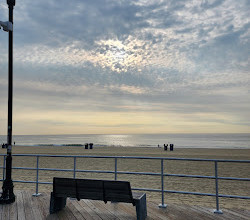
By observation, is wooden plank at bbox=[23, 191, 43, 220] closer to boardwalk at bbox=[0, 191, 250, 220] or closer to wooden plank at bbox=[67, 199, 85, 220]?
boardwalk at bbox=[0, 191, 250, 220]

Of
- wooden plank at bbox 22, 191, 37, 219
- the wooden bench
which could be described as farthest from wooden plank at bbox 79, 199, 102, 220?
wooden plank at bbox 22, 191, 37, 219

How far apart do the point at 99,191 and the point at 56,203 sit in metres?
1.25

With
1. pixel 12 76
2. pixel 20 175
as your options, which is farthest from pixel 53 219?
pixel 20 175

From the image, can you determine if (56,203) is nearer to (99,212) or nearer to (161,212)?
(99,212)

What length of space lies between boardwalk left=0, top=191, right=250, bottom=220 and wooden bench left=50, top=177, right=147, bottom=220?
354 millimetres

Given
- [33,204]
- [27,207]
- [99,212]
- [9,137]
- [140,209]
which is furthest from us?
[9,137]

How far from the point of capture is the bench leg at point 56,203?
5.36 metres

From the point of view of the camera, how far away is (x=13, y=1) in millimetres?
6621

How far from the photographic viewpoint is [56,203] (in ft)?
17.9

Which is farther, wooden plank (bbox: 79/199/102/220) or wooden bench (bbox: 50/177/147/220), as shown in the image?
wooden plank (bbox: 79/199/102/220)

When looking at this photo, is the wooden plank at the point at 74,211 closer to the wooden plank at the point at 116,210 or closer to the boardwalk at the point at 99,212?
the boardwalk at the point at 99,212

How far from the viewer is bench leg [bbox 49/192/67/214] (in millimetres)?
5359

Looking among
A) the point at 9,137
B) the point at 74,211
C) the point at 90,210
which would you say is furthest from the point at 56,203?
the point at 9,137

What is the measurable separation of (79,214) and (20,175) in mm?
9760
